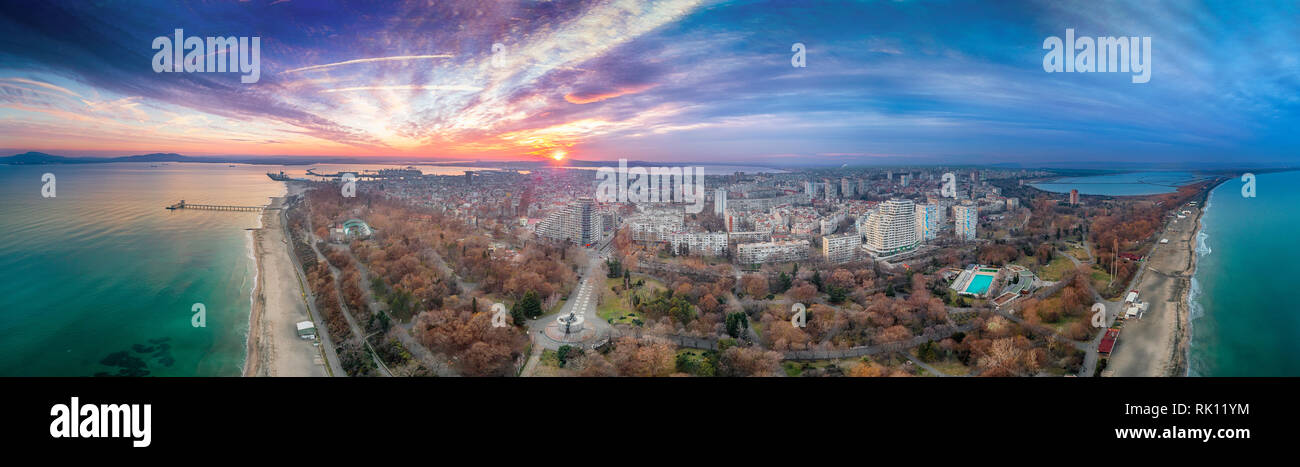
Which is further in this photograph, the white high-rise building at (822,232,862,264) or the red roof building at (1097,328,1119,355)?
the white high-rise building at (822,232,862,264)

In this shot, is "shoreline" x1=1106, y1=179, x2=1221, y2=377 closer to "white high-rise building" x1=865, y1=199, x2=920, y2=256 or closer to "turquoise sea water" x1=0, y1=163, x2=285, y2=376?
"white high-rise building" x1=865, y1=199, x2=920, y2=256

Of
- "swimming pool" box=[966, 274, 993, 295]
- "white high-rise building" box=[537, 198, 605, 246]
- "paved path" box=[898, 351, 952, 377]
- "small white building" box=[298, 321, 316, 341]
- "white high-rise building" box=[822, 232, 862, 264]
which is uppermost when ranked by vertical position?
"white high-rise building" box=[537, 198, 605, 246]

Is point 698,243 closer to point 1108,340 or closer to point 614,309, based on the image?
point 614,309

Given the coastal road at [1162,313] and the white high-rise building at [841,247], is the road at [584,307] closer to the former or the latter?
the white high-rise building at [841,247]

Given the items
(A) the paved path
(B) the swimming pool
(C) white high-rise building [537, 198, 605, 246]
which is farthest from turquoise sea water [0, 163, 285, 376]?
(B) the swimming pool

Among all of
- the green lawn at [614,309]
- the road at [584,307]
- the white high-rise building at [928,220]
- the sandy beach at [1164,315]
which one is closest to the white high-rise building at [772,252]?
the white high-rise building at [928,220]
